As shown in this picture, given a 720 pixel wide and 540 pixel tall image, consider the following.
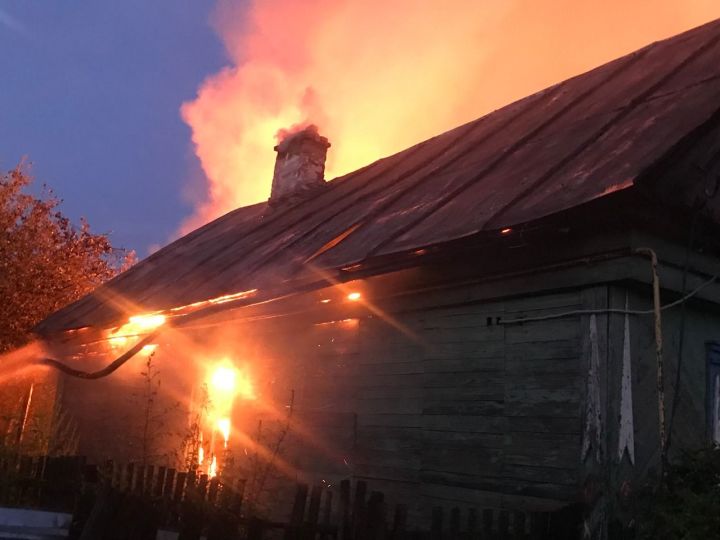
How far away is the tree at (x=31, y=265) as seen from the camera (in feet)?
61.7

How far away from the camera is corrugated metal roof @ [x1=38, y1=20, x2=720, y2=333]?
579 centimetres

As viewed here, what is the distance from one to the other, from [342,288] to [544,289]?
95.0 inches

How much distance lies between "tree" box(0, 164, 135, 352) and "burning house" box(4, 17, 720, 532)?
33.2 feet

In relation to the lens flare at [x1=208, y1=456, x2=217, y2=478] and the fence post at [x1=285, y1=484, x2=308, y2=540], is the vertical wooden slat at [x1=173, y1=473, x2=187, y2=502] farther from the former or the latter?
the lens flare at [x1=208, y1=456, x2=217, y2=478]

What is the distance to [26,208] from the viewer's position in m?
20.5

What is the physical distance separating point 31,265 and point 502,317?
16799mm

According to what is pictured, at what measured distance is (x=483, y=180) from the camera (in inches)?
290

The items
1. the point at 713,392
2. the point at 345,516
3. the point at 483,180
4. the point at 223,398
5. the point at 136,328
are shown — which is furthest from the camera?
the point at 136,328

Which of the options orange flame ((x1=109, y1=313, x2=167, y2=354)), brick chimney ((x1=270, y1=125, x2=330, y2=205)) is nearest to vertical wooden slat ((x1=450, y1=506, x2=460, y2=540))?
orange flame ((x1=109, y1=313, x2=167, y2=354))

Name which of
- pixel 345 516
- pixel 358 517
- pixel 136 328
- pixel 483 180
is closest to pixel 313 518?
pixel 345 516

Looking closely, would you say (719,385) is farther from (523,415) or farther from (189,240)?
(189,240)

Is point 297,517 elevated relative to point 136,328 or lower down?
lower down

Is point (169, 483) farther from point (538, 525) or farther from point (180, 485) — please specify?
point (538, 525)

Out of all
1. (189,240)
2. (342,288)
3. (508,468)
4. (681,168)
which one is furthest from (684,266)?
(189,240)
